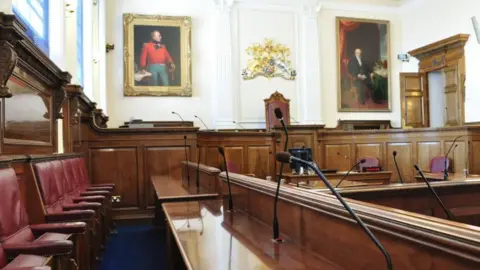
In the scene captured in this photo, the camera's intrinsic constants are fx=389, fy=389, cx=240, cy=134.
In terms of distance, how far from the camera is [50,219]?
2.31 metres

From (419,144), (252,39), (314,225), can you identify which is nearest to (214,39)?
(252,39)

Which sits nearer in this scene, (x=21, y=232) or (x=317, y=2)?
(x=21, y=232)

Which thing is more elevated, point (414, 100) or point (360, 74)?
Answer: point (360, 74)

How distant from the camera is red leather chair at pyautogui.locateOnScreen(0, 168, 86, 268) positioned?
164cm

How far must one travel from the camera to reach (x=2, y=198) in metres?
1.69

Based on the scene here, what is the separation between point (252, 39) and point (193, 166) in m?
6.28

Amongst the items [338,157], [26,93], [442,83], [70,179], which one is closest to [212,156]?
[338,157]

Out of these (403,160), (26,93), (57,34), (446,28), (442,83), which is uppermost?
(446,28)

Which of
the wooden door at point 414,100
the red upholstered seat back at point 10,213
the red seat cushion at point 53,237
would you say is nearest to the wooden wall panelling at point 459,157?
the wooden door at point 414,100

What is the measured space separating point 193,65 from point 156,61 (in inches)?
36.3

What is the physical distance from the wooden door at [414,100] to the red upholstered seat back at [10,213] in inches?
389

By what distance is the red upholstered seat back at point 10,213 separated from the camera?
1.69 meters

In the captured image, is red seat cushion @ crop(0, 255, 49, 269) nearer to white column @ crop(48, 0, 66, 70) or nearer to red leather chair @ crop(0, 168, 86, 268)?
red leather chair @ crop(0, 168, 86, 268)

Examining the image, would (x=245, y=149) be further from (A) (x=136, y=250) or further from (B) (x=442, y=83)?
(B) (x=442, y=83)
